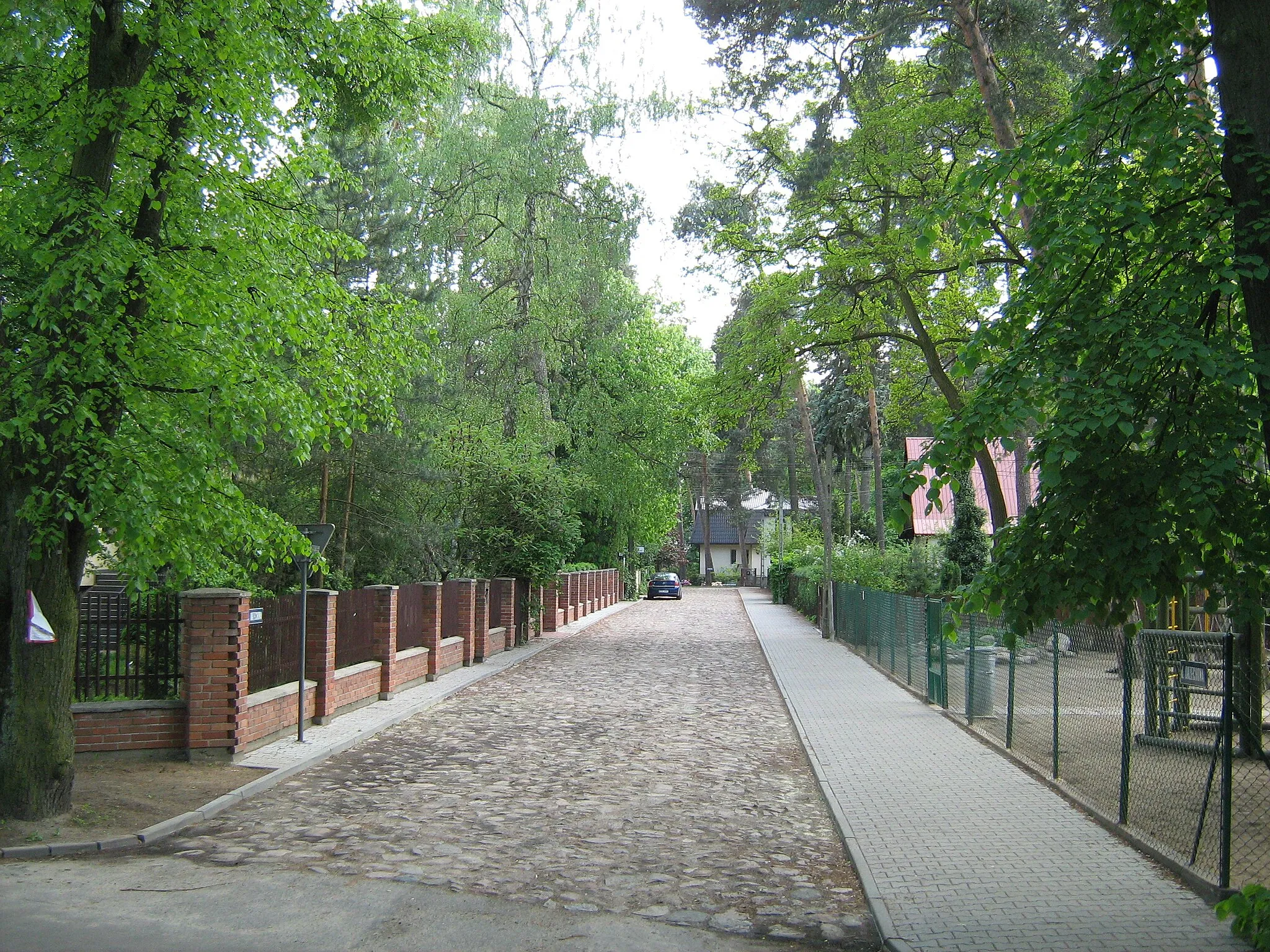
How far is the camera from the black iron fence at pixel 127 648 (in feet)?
33.7

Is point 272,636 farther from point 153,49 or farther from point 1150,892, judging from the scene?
point 1150,892

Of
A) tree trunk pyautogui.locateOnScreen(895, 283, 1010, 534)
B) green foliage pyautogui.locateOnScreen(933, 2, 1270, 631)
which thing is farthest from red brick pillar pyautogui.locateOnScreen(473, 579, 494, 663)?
green foliage pyautogui.locateOnScreen(933, 2, 1270, 631)

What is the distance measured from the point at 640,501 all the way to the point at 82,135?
96.3 ft

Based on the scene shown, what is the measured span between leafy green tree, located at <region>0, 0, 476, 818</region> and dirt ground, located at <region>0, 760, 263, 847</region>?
0.26 meters

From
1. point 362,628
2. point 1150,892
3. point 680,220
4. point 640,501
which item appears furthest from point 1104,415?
point 640,501

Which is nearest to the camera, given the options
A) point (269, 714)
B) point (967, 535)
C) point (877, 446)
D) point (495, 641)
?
point (269, 714)

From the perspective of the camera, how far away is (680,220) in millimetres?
30812

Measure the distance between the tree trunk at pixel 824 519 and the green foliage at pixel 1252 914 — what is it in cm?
2189

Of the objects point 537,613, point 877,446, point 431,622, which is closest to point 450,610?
point 431,622

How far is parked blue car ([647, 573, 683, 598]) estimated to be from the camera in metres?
56.8

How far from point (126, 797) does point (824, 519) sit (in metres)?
25.0

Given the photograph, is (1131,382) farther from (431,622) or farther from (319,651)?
(431,622)

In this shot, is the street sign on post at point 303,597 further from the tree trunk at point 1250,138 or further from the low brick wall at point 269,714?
the tree trunk at point 1250,138

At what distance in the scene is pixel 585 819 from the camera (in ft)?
28.5
